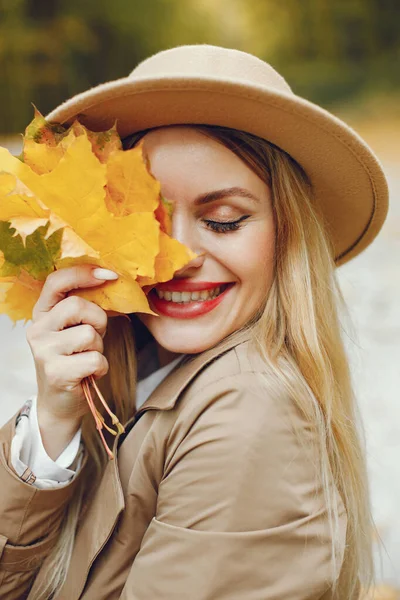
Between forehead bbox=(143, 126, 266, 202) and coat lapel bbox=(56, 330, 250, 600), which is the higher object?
forehead bbox=(143, 126, 266, 202)

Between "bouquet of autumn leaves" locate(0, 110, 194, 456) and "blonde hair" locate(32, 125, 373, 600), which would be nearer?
"bouquet of autumn leaves" locate(0, 110, 194, 456)

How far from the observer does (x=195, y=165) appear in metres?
1.23

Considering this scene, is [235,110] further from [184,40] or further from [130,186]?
[184,40]

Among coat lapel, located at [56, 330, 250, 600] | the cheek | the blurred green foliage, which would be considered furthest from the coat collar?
the blurred green foliage

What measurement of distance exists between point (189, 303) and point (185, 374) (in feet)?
0.47

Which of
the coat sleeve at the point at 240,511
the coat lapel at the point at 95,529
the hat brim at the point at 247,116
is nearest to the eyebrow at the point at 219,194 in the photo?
the hat brim at the point at 247,116

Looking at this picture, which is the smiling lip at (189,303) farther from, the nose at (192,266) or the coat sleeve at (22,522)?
the coat sleeve at (22,522)

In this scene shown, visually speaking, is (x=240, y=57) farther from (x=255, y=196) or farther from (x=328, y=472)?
(x=328, y=472)

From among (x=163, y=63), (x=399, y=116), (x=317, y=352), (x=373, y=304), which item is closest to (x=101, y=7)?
(x=399, y=116)

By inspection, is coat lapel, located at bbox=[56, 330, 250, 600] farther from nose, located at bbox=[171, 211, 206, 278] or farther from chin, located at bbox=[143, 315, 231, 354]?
nose, located at bbox=[171, 211, 206, 278]

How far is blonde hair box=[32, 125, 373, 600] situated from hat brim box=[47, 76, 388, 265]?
4 centimetres

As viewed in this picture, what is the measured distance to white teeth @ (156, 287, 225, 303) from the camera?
130 centimetres

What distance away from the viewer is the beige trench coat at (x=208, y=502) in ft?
3.51

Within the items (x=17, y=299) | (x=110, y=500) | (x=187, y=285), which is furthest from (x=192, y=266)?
(x=110, y=500)
